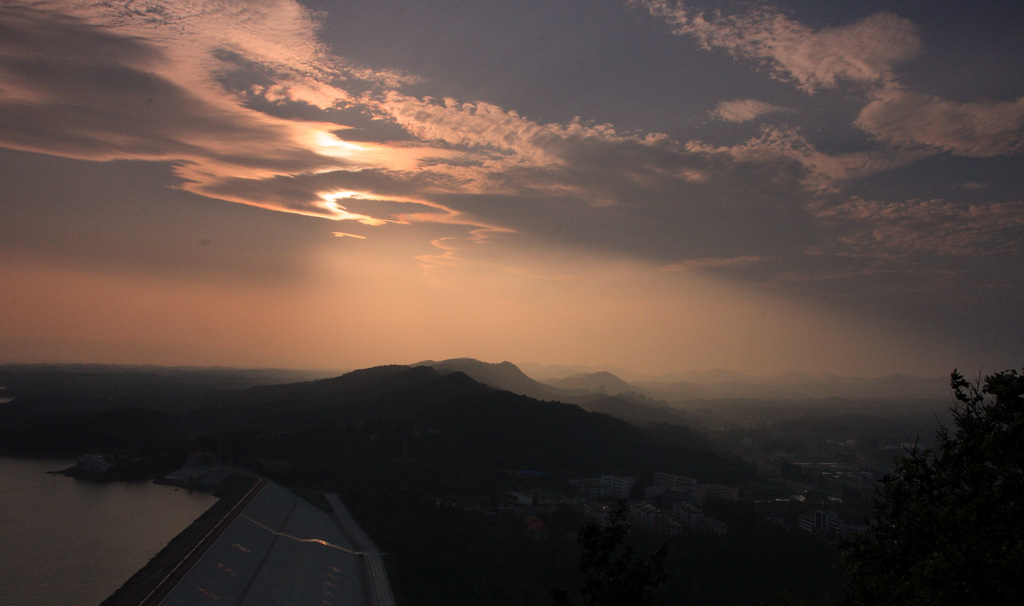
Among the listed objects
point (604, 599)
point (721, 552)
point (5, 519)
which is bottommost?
point (5, 519)

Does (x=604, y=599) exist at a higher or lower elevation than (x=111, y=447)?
higher

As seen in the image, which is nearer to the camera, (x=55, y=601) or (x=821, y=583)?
(x=55, y=601)

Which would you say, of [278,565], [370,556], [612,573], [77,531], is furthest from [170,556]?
[612,573]

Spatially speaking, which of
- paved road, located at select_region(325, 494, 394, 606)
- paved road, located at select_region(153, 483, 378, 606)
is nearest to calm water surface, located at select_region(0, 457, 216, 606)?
paved road, located at select_region(153, 483, 378, 606)

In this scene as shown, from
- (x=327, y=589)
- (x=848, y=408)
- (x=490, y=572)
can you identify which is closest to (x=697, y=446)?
(x=490, y=572)

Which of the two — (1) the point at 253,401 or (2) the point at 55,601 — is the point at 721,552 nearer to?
(2) the point at 55,601

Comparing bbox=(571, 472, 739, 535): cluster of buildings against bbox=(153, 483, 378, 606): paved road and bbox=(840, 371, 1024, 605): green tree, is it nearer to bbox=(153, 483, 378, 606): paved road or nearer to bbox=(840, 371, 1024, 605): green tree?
bbox=(153, 483, 378, 606): paved road
